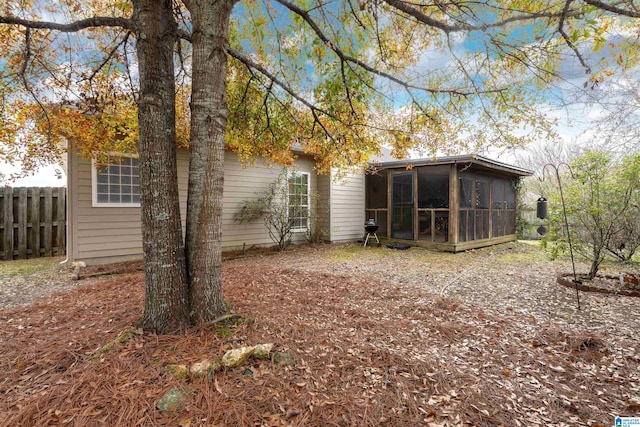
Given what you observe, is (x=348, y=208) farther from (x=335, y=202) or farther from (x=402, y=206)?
(x=402, y=206)

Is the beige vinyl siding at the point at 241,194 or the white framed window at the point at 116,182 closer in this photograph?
the white framed window at the point at 116,182

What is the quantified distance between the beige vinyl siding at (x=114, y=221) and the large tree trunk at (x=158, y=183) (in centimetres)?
468

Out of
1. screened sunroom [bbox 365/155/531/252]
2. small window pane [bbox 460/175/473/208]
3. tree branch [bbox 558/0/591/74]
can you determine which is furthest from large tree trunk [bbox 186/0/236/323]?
small window pane [bbox 460/175/473/208]

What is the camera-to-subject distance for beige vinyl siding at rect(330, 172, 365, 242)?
9.87m

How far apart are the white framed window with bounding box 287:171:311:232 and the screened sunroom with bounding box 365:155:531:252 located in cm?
218

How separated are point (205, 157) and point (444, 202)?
24.9 ft

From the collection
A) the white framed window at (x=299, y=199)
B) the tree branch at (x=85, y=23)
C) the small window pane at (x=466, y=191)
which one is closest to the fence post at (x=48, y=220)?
the tree branch at (x=85, y=23)

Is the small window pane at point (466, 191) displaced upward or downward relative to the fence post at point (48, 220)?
upward

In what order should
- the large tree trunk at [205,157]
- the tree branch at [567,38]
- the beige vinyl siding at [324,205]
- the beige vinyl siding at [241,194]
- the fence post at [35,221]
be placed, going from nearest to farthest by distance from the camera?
1. the large tree trunk at [205,157]
2. the tree branch at [567,38]
3. the fence post at [35,221]
4. the beige vinyl siding at [241,194]
5. the beige vinyl siding at [324,205]

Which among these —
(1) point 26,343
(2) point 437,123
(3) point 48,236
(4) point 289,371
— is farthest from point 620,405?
(3) point 48,236

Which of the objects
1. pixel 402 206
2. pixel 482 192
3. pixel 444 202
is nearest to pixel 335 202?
pixel 402 206

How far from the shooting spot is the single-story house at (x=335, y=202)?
5.97m

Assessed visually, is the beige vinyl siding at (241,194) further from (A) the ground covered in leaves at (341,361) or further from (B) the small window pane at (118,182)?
(A) the ground covered in leaves at (341,361)

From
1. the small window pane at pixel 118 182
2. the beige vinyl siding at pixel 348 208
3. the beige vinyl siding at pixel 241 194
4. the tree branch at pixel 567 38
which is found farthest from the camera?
the beige vinyl siding at pixel 348 208
